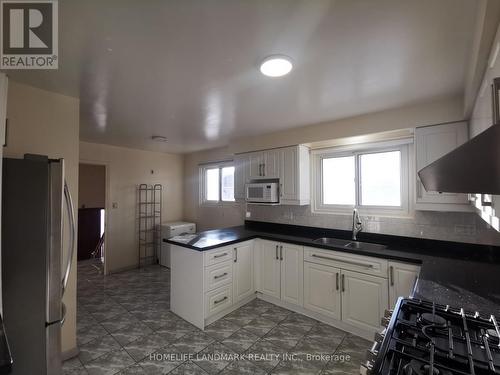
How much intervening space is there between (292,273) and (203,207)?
267cm

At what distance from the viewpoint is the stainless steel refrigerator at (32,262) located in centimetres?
135

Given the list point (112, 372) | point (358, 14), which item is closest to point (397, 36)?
point (358, 14)

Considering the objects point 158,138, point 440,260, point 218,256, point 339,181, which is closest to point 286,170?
point 339,181

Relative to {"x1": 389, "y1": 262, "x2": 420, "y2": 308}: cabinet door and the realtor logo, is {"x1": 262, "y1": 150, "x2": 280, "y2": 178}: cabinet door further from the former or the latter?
the realtor logo

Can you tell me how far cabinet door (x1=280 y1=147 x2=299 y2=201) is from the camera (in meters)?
3.20

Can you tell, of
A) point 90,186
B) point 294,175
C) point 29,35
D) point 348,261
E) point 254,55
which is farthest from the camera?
point 90,186

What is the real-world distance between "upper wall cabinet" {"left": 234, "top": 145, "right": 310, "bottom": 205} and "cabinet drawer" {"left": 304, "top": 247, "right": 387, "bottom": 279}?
0.73 metres

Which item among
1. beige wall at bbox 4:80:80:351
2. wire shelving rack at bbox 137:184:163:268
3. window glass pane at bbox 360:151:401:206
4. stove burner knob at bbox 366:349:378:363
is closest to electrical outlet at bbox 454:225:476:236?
window glass pane at bbox 360:151:401:206

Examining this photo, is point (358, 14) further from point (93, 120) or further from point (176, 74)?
point (93, 120)

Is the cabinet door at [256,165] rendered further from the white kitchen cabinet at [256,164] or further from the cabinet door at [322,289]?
the cabinet door at [322,289]

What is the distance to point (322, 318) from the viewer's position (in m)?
2.69

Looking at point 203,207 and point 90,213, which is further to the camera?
point 90,213

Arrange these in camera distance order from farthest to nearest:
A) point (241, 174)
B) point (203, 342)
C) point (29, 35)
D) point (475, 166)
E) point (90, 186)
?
point (90, 186) → point (241, 174) → point (203, 342) → point (29, 35) → point (475, 166)

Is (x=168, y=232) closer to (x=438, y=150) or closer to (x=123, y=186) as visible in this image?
(x=123, y=186)
